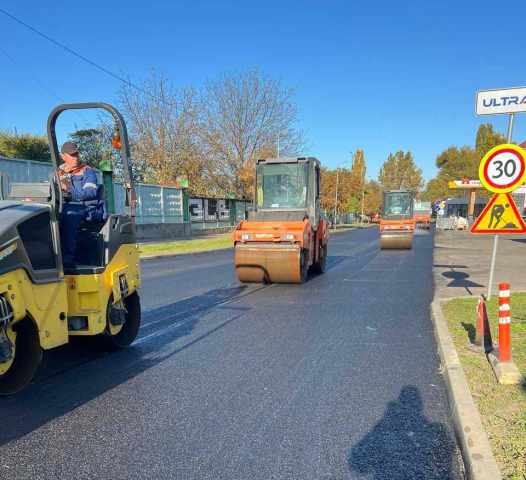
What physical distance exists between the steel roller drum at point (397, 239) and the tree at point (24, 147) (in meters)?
21.1

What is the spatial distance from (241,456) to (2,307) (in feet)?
6.77

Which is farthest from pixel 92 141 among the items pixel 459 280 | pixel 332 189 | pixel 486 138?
pixel 486 138

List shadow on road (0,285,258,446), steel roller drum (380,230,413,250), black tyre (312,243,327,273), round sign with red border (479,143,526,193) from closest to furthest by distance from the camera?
shadow on road (0,285,258,446) < round sign with red border (479,143,526,193) < black tyre (312,243,327,273) < steel roller drum (380,230,413,250)

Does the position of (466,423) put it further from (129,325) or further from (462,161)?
(462,161)

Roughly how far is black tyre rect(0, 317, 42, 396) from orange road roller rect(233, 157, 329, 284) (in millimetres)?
5995

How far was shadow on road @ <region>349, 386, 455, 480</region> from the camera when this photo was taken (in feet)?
Answer: 8.86

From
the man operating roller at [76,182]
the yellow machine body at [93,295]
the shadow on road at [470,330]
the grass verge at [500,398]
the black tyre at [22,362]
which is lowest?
the shadow on road at [470,330]

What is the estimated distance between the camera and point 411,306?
7457 millimetres

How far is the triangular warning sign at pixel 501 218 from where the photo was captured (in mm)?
5883

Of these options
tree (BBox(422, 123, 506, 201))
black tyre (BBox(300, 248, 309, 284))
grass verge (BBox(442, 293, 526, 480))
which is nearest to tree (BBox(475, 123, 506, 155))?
tree (BBox(422, 123, 506, 201))

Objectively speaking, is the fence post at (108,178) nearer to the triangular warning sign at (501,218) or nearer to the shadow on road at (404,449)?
the triangular warning sign at (501,218)

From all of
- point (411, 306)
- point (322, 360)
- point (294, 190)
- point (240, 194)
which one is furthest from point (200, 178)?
point (322, 360)

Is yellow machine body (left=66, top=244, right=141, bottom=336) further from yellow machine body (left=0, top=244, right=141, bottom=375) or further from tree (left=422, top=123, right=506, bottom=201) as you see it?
tree (left=422, top=123, right=506, bottom=201)

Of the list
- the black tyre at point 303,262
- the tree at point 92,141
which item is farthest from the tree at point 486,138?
the black tyre at point 303,262
